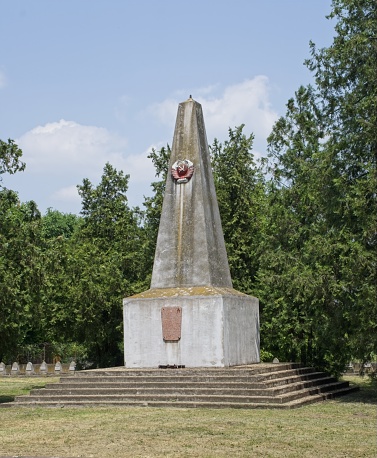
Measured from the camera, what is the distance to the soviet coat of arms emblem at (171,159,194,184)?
21.9 meters

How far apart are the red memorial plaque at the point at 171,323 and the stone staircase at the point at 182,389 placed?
1.18m

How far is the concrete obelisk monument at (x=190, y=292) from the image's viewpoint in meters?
20.3

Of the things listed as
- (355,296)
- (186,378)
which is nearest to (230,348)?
(186,378)

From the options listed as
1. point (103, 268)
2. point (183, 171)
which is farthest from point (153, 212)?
point (183, 171)

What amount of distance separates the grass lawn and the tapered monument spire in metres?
5.49

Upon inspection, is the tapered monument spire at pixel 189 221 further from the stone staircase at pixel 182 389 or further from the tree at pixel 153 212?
the tree at pixel 153 212

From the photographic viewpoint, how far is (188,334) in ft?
67.2

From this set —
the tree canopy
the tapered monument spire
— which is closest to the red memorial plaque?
the tapered monument spire

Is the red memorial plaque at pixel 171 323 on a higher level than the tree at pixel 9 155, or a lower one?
lower

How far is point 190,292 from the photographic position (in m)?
20.8

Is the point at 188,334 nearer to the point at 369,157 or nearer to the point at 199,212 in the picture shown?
the point at 199,212

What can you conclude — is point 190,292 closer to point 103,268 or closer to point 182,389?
point 182,389

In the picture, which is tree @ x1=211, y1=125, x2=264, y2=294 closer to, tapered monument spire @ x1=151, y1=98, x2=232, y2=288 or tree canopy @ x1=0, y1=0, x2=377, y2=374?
tree canopy @ x1=0, y1=0, x2=377, y2=374

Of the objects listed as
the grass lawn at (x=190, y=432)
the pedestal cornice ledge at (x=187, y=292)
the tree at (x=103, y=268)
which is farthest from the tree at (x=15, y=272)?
the tree at (x=103, y=268)
